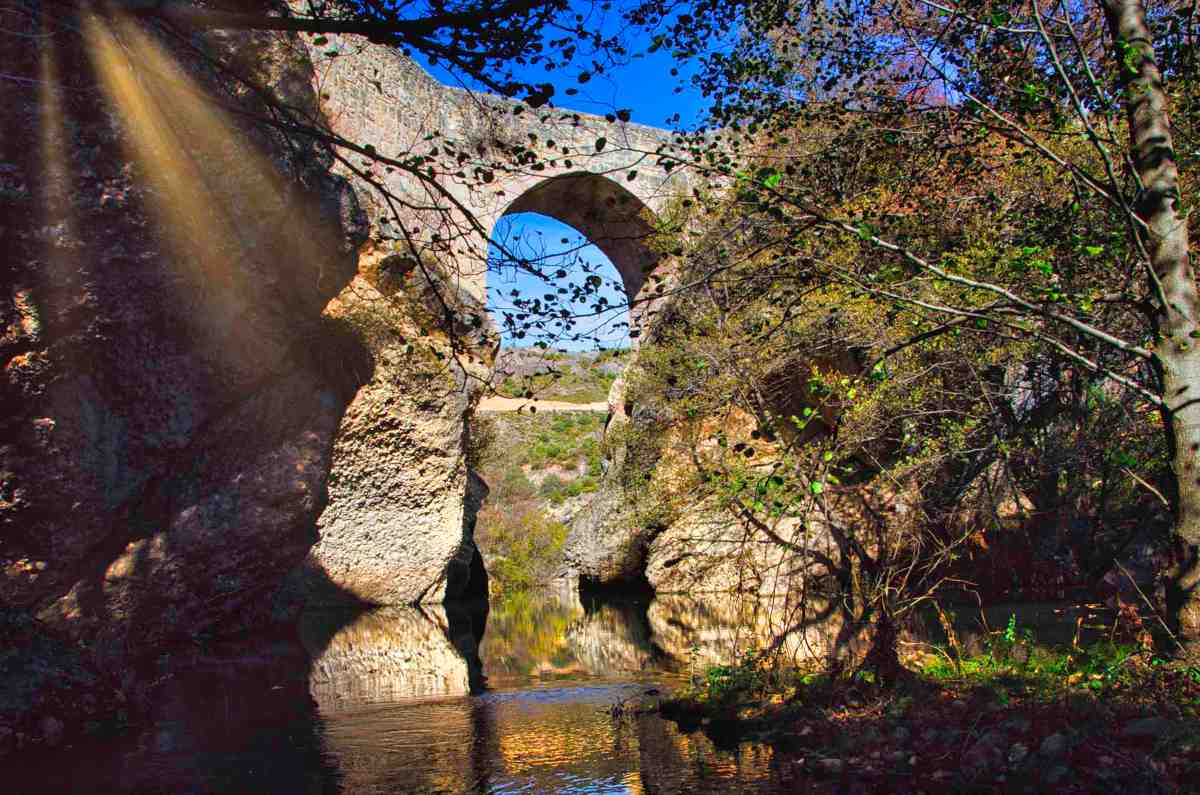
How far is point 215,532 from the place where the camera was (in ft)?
27.5

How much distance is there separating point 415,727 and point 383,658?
346 centimetres

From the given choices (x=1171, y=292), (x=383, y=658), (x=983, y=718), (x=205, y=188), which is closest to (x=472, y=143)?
(x=205, y=188)

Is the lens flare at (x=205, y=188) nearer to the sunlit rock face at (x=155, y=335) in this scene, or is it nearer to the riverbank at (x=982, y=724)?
the sunlit rock face at (x=155, y=335)

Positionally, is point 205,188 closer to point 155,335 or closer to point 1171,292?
point 155,335

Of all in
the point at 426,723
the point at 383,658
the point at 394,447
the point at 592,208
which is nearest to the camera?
the point at 426,723

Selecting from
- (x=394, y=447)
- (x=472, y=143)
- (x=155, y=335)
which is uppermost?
(x=472, y=143)

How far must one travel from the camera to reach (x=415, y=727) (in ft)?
18.3

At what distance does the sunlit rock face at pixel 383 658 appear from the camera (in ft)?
23.1

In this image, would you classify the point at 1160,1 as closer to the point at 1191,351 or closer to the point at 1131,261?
the point at 1131,261

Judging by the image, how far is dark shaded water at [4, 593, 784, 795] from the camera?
427cm

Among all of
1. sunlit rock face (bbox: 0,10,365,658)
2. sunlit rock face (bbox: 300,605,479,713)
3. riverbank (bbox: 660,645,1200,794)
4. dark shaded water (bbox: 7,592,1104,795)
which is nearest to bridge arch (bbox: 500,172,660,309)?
sunlit rock face (bbox: 300,605,479,713)

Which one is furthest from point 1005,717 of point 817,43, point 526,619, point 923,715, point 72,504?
point 526,619

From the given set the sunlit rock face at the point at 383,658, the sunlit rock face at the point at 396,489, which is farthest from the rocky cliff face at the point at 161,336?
the sunlit rock face at the point at 396,489

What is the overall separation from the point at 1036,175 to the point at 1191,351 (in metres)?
5.28
